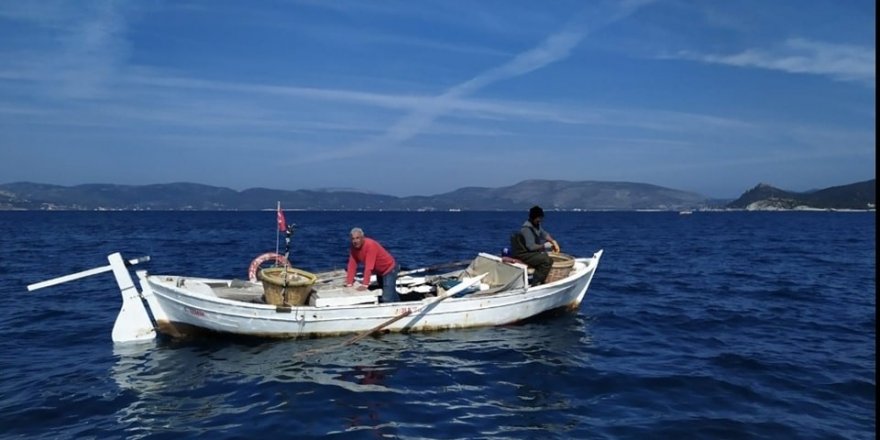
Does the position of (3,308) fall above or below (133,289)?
below

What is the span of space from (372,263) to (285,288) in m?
1.97

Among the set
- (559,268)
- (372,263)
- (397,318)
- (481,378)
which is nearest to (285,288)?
(372,263)

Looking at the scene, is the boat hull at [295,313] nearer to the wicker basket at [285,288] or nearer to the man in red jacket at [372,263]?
the wicker basket at [285,288]

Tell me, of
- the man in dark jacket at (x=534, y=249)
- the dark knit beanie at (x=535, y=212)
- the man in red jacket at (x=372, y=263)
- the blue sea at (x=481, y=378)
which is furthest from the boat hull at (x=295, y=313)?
the dark knit beanie at (x=535, y=212)

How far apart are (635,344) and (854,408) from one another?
191 inches

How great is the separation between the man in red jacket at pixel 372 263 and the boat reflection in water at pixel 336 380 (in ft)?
3.76

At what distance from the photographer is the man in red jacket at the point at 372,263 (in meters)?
13.8

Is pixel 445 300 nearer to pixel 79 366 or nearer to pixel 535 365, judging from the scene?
pixel 535 365

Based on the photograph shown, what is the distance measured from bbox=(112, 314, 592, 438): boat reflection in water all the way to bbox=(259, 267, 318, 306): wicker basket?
95 cm

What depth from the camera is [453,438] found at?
861cm

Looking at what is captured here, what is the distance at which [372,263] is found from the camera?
548 inches

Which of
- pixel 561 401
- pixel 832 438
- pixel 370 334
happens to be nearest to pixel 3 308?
pixel 370 334

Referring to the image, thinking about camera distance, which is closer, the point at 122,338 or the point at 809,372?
the point at 809,372

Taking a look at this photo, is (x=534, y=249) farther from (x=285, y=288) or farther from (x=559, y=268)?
(x=285, y=288)
